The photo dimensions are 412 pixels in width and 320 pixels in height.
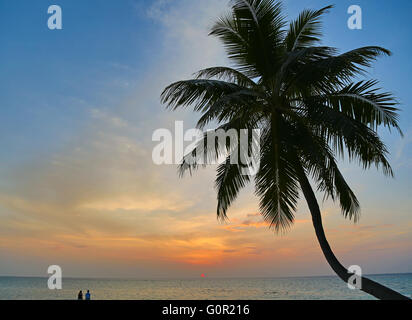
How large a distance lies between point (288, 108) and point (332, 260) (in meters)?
3.66

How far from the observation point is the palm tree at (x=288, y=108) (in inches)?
285

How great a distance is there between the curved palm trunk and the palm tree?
0.02m

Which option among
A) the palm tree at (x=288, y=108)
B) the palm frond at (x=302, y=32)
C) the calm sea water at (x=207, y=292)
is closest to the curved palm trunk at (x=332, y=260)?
the palm tree at (x=288, y=108)

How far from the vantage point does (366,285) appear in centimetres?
655

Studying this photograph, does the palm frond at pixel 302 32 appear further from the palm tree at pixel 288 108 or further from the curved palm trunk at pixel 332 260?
the curved palm trunk at pixel 332 260

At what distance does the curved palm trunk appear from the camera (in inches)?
246

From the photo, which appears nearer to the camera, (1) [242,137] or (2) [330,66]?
(2) [330,66]

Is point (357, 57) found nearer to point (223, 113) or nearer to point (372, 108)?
point (372, 108)

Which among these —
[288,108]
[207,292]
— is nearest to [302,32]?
[288,108]

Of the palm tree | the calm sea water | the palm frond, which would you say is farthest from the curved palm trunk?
Result: the calm sea water

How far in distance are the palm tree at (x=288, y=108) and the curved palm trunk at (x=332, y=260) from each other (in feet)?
0.07
